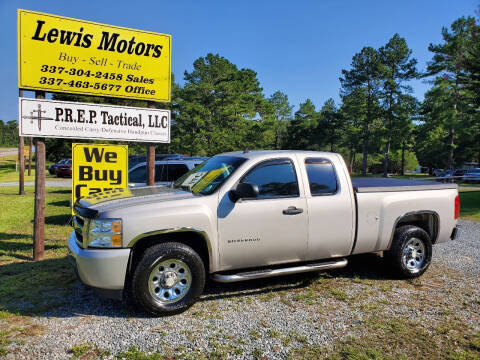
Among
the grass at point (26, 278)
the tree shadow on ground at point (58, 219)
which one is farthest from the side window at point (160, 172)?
the tree shadow on ground at point (58, 219)

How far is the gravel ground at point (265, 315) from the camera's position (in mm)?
3469

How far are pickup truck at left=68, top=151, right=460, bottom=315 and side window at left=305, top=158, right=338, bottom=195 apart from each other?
0.01 metres

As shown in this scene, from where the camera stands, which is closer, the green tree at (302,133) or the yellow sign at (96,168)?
the yellow sign at (96,168)

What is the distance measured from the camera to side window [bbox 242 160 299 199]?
453cm

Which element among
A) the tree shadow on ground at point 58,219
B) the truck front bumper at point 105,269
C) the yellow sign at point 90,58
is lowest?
the tree shadow on ground at point 58,219

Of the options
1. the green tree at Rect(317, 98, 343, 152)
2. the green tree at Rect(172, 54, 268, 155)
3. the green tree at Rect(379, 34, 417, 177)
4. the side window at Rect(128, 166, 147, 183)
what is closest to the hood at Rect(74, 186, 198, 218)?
the side window at Rect(128, 166, 147, 183)

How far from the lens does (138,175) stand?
32.9ft

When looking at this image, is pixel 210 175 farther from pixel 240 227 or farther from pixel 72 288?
pixel 72 288

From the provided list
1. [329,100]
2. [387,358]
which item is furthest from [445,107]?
[329,100]

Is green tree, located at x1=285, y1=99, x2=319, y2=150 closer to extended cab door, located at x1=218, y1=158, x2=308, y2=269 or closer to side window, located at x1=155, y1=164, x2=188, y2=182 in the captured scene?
side window, located at x1=155, y1=164, x2=188, y2=182

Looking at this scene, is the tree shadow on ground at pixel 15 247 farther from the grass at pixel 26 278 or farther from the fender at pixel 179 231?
the fender at pixel 179 231

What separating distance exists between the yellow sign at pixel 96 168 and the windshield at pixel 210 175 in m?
2.47

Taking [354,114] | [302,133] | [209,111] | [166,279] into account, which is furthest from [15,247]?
[302,133]

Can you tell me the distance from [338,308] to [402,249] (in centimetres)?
161
